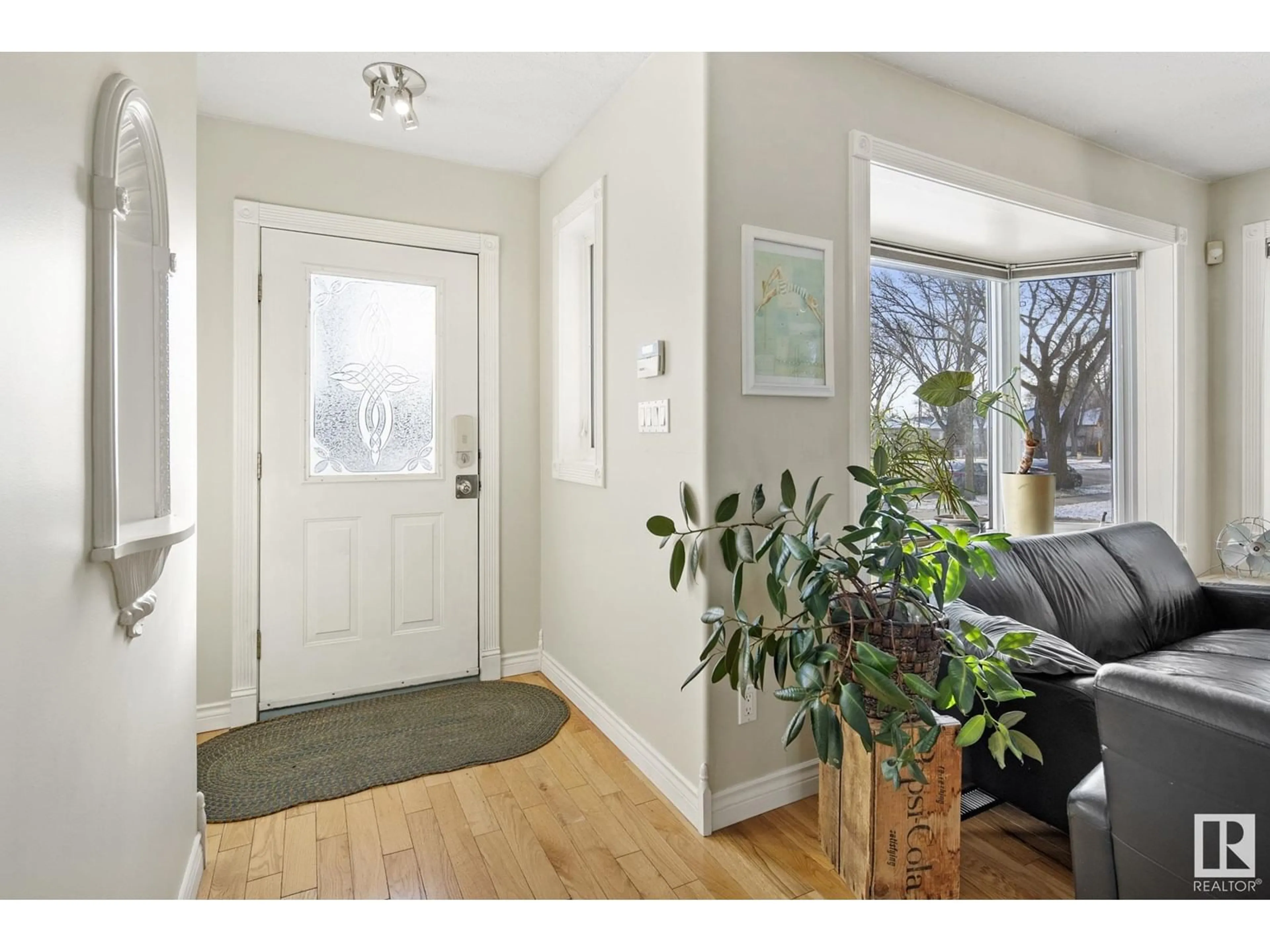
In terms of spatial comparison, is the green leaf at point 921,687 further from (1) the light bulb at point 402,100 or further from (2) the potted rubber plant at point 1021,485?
(1) the light bulb at point 402,100

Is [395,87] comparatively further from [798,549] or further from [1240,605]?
[1240,605]

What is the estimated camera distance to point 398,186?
9.54ft

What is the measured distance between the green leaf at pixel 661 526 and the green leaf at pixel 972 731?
86 cm

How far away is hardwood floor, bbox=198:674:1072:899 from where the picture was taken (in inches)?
65.0

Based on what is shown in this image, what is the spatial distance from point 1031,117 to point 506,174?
236 cm

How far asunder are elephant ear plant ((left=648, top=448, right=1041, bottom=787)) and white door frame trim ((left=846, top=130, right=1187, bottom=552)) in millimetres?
498

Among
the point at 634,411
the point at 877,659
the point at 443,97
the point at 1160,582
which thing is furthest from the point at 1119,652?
the point at 443,97

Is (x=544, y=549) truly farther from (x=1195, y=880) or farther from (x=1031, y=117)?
(x=1031, y=117)

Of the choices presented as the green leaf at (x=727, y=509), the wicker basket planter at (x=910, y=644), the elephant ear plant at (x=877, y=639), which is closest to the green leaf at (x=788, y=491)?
the elephant ear plant at (x=877, y=639)

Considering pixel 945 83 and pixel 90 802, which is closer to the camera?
pixel 90 802

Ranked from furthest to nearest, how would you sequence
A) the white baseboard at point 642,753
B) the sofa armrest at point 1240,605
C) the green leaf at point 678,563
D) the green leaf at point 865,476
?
the sofa armrest at point 1240,605
the white baseboard at point 642,753
the green leaf at point 678,563
the green leaf at point 865,476

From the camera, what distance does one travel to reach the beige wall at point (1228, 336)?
3.46 metres

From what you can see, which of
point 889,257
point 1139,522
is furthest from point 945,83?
point 1139,522

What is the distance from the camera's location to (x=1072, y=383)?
12.3 feet
